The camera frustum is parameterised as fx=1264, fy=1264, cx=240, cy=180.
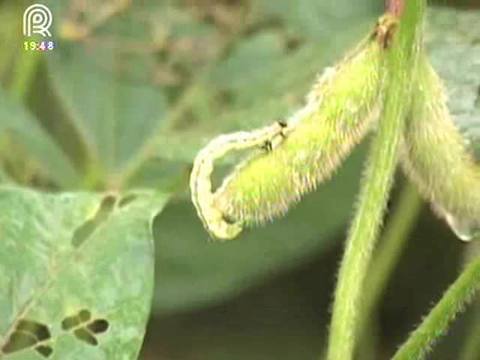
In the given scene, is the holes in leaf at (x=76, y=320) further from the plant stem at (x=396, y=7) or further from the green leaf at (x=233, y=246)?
the green leaf at (x=233, y=246)

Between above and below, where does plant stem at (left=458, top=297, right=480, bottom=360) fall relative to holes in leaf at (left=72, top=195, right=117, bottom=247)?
below

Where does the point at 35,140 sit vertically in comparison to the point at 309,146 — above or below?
below

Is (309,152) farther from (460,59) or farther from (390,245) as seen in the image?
(390,245)

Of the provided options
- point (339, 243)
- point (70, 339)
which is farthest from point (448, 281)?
point (70, 339)

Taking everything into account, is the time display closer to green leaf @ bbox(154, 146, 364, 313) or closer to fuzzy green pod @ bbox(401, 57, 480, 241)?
green leaf @ bbox(154, 146, 364, 313)

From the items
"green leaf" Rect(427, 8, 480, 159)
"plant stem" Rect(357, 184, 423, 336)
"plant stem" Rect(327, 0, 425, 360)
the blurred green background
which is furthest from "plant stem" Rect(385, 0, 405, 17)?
"plant stem" Rect(357, 184, 423, 336)

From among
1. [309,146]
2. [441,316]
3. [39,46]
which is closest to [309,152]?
[309,146]
